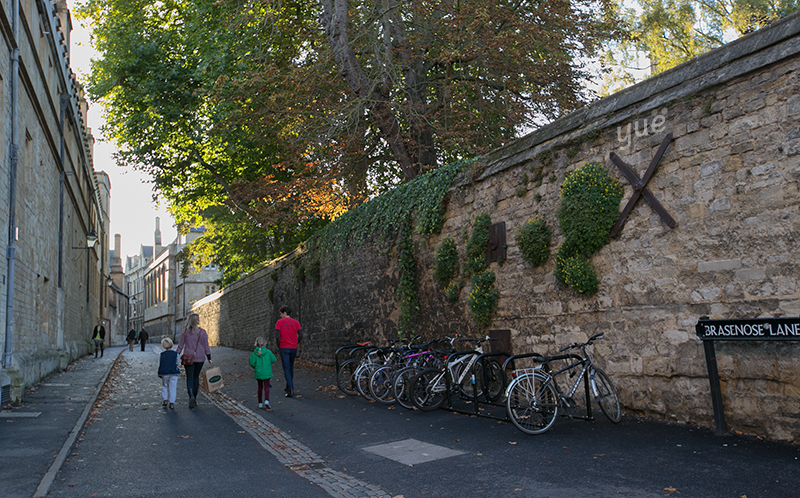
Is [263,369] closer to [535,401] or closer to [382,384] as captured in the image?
[382,384]

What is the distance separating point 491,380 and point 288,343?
424 centimetres

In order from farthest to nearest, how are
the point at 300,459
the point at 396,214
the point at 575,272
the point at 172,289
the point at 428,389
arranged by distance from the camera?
the point at 172,289
the point at 396,214
the point at 428,389
the point at 575,272
the point at 300,459

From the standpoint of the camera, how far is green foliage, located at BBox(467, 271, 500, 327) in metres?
10.5

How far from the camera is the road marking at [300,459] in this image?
215 inches

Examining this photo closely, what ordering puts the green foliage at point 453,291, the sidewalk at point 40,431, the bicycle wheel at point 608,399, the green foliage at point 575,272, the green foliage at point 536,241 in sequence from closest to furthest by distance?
1. the sidewalk at point 40,431
2. the bicycle wheel at point 608,399
3. the green foliage at point 575,272
4. the green foliage at point 536,241
5. the green foliage at point 453,291

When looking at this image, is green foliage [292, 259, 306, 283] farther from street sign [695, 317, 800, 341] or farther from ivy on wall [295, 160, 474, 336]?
street sign [695, 317, 800, 341]

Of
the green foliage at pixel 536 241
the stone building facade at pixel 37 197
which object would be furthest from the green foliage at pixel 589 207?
the stone building facade at pixel 37 197

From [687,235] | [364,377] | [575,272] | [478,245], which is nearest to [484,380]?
[575,272]

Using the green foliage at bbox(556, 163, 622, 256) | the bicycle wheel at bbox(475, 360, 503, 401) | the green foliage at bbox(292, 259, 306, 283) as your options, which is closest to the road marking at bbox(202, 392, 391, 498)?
the bicycle wheel at bbox(475, 360, 503, 401)

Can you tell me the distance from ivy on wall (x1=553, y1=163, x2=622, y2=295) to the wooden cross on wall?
124 millimetres

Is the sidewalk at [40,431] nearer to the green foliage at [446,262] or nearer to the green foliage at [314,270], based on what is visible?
the green foliage at [446,262]

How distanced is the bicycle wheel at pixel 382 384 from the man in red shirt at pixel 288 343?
207 centimetres

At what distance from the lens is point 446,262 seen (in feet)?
38.4

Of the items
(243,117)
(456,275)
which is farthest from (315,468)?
(243,117)
